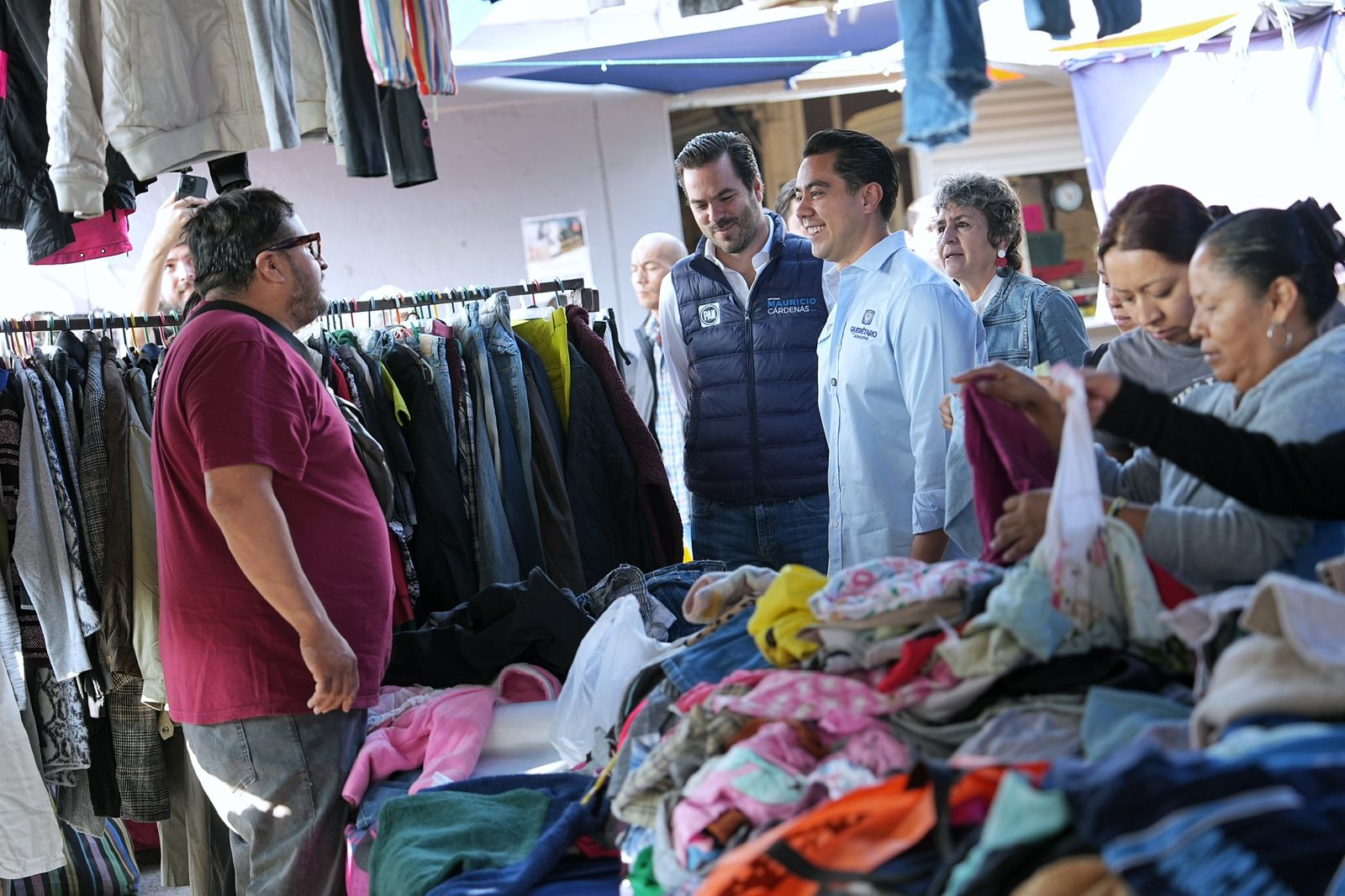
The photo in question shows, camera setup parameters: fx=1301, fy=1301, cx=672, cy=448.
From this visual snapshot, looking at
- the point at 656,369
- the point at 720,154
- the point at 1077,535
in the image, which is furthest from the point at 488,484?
the point at 1077,535

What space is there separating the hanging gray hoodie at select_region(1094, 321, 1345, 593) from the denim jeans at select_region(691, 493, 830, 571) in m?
2.09

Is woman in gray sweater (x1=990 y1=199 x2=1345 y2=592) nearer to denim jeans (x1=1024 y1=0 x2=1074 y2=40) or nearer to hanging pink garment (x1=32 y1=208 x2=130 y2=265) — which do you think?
denim jeans (x1=1024 y1=0 x2=1074 y2=40)

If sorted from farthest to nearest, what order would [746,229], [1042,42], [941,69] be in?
[1042,42]
[746,229]
[941,69]

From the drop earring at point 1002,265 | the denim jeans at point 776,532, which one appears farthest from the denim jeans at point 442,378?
the drop earring at point 1002,265

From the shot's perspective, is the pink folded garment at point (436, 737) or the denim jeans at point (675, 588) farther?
the denim jeans at point (675, 588)

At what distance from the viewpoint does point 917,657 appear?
68.7 inches

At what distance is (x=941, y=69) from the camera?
216 cm

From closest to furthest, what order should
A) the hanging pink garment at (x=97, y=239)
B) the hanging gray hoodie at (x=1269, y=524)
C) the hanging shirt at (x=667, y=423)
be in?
1. the hanging gray hoodie at (x=1269, y=524)
2. the hanging pink garment at (x=97, y=239)
3. the hanging shirt at (x=667, y=423)

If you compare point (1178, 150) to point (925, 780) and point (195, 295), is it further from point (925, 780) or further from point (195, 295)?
point (925, 780)

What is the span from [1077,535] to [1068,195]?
7825 mm

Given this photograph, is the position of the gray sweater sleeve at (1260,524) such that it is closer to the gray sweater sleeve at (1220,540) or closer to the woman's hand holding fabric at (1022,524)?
the gray sweater sleeve at (1220,540)

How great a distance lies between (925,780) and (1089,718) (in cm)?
21

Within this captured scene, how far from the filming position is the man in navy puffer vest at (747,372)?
3.97 meters

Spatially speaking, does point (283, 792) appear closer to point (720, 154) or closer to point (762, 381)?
point (762, 381)
